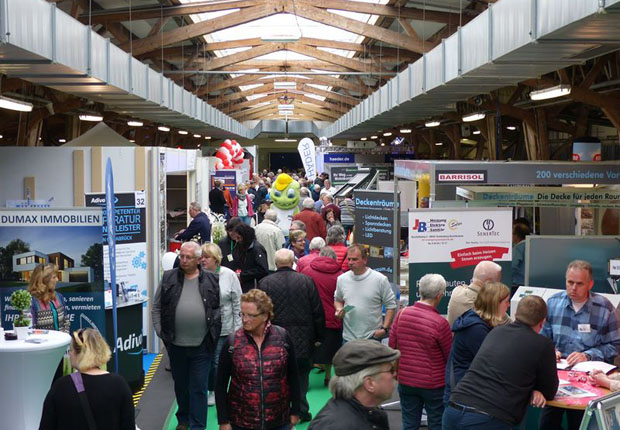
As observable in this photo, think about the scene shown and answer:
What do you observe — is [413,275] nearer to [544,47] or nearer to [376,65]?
[544,47]

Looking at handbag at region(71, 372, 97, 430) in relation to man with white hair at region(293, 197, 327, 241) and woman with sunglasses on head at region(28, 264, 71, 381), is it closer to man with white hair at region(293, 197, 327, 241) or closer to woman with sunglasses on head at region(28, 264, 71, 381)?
woman with sunglasses on head at region(28, 264, 71, 381)

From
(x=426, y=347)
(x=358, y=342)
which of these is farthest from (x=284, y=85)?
(x=358, y=342)

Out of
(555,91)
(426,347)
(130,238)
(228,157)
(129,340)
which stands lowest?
(129,340)

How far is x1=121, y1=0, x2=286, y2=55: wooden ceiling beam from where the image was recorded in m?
21.2

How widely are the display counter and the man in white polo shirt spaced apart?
84.4 inches

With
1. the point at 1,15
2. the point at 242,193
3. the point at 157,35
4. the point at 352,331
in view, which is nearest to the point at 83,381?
the point at 352,331

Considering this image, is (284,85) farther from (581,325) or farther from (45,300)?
(581,325)

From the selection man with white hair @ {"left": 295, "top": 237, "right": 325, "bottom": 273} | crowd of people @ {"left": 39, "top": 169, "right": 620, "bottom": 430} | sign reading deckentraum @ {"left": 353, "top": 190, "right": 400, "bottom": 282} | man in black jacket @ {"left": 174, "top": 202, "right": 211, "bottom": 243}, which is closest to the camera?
crowd of people @ {"left": 39, "top": 169, "right": 620, "bottom": 430}

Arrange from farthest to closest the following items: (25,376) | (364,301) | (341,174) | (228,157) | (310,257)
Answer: (228,157) < (341,174) < (310,257) < (364,301) < (25,376)

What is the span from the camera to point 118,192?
902 cm

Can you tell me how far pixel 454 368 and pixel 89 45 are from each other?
6725mm

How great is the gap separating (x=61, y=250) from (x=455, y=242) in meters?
3.45

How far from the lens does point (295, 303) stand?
247 inches

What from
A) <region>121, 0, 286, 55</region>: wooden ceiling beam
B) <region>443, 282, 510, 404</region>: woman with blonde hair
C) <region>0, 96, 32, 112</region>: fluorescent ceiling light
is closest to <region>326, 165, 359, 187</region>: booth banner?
<region>121, 0, 286, 55</region>: wooden ceiling beam
